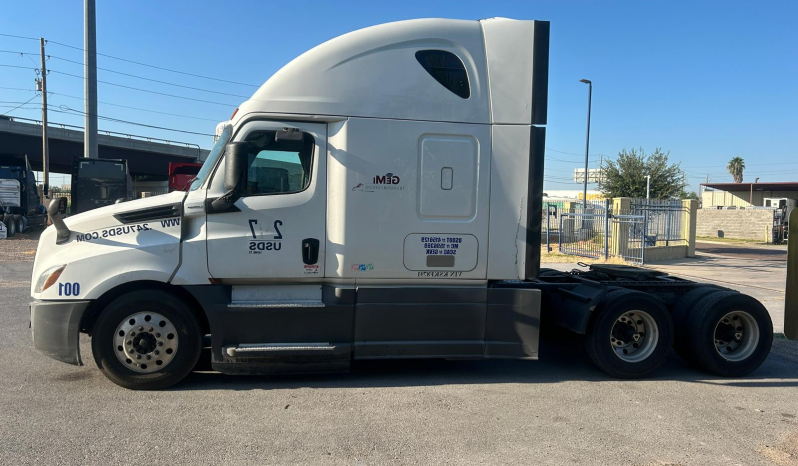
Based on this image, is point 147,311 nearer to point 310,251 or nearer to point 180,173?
point 310,251

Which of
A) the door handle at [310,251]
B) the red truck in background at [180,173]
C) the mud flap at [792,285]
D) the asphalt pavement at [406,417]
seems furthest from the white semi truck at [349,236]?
the red truck in background at [180,173]

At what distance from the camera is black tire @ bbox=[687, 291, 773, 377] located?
5.84 metres

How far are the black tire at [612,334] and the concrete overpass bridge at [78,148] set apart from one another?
44.6 m

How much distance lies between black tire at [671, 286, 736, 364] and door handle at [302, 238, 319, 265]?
4.05 metres

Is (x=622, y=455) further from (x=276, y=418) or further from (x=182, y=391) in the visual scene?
(x=182, y=391)

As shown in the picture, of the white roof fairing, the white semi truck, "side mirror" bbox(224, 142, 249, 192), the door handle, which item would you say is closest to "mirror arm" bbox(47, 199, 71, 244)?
the white semi truck

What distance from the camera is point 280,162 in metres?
5.30

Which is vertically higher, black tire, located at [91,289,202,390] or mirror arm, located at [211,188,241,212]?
mirror arm, located at [211,188,241,212]

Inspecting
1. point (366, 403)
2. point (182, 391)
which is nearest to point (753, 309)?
point (366, 403)

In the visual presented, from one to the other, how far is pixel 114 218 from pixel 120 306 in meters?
0.82

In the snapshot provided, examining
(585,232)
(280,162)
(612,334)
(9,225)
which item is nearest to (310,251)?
(280,162)

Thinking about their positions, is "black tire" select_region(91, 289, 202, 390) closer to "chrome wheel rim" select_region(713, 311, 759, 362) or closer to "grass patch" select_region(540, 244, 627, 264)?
"chrome wheel rim" select_region(713, 311, 759, 362)

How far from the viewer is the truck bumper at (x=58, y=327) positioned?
4996mm

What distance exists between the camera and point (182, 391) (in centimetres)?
514
